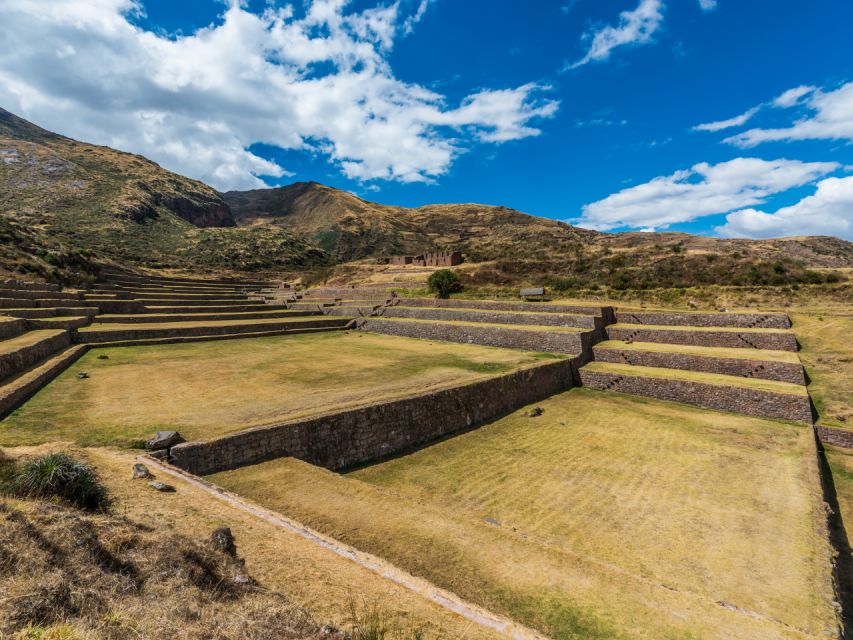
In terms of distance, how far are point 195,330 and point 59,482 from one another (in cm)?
2095

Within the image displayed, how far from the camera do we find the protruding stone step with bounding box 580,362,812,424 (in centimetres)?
1405

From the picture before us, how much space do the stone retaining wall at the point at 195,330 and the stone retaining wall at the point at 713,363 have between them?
2020 cm

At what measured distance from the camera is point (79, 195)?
241 ft

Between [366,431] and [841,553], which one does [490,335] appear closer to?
[366,431]

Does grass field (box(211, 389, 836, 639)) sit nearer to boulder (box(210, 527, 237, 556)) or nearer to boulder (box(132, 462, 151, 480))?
boulder (box(132, 462, 151, 480))

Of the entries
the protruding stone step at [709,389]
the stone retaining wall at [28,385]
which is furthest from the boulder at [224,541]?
the protruding stone step at [709,389]

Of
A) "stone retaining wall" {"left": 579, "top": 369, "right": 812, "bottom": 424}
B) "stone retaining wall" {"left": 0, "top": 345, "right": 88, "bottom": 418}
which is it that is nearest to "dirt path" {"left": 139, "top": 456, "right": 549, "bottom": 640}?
"stone retaining wall" {"left": 0, "top": 345, "right": 88, "bottom": 418}

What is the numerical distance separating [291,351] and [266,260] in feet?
213

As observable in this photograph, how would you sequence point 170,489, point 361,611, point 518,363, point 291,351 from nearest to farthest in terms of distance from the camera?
point 361,611 < point 170,489 < point 518,363 < point 291,351

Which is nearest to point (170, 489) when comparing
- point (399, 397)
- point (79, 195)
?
point (399, 397)

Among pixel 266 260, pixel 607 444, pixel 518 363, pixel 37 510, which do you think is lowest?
pixel 607 444

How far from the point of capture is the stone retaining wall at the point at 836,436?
12703 mm

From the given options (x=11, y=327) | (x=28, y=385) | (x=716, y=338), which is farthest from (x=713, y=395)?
(x=11, y=327)

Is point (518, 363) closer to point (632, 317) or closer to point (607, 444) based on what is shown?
point (607, 444)
